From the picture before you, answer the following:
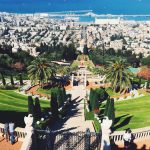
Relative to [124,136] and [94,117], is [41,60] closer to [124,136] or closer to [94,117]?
[94,117]

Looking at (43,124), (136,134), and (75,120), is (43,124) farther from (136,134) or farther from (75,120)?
(136,134)

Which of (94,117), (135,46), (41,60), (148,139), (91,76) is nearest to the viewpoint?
(148,139)

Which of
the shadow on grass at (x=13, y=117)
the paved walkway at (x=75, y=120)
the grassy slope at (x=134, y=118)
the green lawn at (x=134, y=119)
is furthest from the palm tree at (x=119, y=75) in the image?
the shadow on grass at (x=13, y=117)

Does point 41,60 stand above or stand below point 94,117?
above

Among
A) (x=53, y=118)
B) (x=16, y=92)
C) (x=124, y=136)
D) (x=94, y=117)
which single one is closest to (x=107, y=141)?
(x=124, y=136)

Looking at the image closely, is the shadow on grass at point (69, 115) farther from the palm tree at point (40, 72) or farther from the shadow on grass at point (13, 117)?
the palm tree at point (40, 72)

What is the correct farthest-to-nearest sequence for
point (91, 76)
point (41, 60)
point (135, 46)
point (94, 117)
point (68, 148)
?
1. point (135, 46)
2. point (91, 76)
3. point (41, 60)
4. point (94, 117)
5. point (68, 148)

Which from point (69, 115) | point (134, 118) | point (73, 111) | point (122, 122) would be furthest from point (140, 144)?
point (73, 111)
